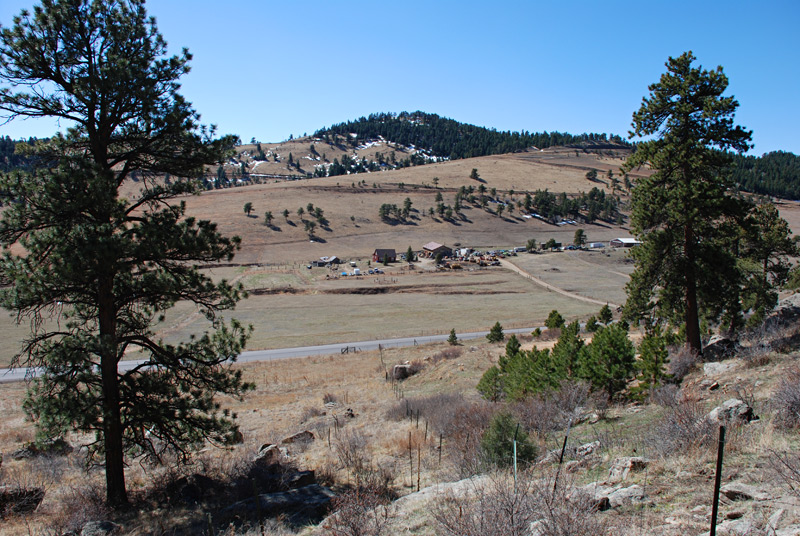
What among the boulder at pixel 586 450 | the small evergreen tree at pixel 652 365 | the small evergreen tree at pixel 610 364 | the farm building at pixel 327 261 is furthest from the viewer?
the farm building at pixel 327 261

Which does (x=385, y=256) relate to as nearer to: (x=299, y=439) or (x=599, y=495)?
(x=299, y=439)

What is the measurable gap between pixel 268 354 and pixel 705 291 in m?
28.0

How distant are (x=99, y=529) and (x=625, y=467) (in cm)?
779

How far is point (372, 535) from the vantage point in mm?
5191

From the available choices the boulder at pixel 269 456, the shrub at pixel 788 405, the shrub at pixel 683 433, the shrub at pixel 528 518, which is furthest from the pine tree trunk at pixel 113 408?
the shrub at pixel 788 405

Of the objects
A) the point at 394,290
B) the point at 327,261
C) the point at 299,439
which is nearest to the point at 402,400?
the point at 299,439

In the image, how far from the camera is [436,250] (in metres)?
93.0

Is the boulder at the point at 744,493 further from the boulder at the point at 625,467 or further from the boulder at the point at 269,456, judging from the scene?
the boulder at the point at 269,456

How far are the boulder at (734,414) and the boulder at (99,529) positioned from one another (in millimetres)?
9433

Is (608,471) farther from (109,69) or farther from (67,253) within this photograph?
(109,69)

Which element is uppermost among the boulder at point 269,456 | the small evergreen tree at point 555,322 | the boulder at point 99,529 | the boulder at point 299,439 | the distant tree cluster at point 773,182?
the distant tree cluster at point 773,182

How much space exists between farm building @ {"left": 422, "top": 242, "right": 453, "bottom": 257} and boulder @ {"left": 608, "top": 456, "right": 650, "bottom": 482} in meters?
84.8

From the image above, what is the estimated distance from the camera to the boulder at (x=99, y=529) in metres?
7.06

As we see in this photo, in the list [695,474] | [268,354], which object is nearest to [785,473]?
[695,474]
